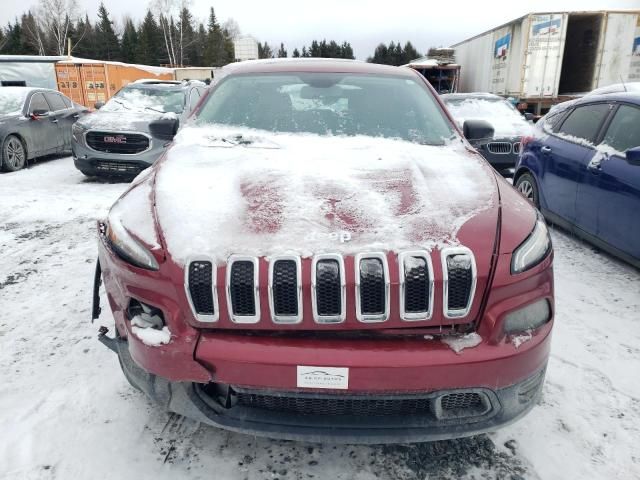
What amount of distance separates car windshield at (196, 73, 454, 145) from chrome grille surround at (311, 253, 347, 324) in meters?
1.40

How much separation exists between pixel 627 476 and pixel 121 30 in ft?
271

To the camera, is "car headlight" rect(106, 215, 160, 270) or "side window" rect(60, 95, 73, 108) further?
"side window" rect(60, 95, 73, 108)

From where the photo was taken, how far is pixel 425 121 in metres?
3.02

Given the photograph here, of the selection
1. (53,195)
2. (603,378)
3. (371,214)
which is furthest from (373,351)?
(53,195)

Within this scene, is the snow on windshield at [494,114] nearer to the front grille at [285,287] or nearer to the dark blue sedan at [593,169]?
A: the dark blue sedan at [593,169]

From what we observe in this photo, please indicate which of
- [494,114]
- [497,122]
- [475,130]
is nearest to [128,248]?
[475,130]

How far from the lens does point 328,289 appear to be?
163 cm

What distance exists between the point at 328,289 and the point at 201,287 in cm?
44

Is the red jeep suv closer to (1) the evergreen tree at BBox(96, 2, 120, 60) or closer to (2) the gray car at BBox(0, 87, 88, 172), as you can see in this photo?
(2) the gray car at BBox(0, 87, 88, 172)

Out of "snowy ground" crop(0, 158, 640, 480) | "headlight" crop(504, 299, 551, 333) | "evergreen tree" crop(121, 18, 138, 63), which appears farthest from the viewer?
"evergreen tree" crop(121, 18, 138, 63)

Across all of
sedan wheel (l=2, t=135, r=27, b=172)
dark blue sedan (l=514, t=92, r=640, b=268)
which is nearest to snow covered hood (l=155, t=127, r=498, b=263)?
dark blue sedan (l=514, t=92, r=640, b=268)

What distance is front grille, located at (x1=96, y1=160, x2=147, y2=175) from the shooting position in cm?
736

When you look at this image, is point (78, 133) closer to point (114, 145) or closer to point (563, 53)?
point (114, 145)

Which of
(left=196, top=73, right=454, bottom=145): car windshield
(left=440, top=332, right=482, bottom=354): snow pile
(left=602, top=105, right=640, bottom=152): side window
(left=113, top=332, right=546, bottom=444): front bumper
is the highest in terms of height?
(left=196, top=73, right=454, bottom=145): car windshield
